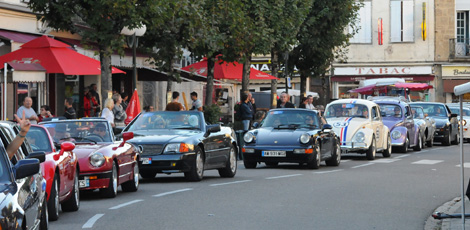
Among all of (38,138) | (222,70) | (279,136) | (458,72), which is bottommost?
(279,136)

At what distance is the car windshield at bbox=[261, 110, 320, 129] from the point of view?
24.8 metres

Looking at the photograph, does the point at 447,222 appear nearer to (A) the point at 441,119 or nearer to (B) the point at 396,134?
(B) the point at 396,134

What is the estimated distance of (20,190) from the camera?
837cm

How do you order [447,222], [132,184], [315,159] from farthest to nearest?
[315,159]
[132,184]
[447,222]

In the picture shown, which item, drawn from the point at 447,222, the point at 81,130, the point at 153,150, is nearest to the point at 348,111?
the point at 153,150

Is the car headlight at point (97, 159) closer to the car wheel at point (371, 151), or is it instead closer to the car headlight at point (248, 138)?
the car headlight at point (248, 138)

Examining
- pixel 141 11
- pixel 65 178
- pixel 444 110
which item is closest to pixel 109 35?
pixel 141 11

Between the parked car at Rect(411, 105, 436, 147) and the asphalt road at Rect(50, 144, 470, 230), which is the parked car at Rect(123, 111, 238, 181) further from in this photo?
the parked car at Rect(411, 105, 436, 147)

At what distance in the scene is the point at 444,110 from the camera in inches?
1646

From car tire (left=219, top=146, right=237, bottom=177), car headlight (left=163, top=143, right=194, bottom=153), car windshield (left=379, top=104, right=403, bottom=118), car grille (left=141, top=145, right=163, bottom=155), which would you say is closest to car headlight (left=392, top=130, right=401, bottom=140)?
car windshield (left=379, top=104, right=403, bottom=118)

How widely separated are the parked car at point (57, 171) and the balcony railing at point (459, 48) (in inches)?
2140

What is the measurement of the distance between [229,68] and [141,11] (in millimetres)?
12936

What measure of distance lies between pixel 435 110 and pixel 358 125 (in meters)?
13.7

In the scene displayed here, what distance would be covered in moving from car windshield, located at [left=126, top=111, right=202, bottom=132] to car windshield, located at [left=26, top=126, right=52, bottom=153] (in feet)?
22.2
